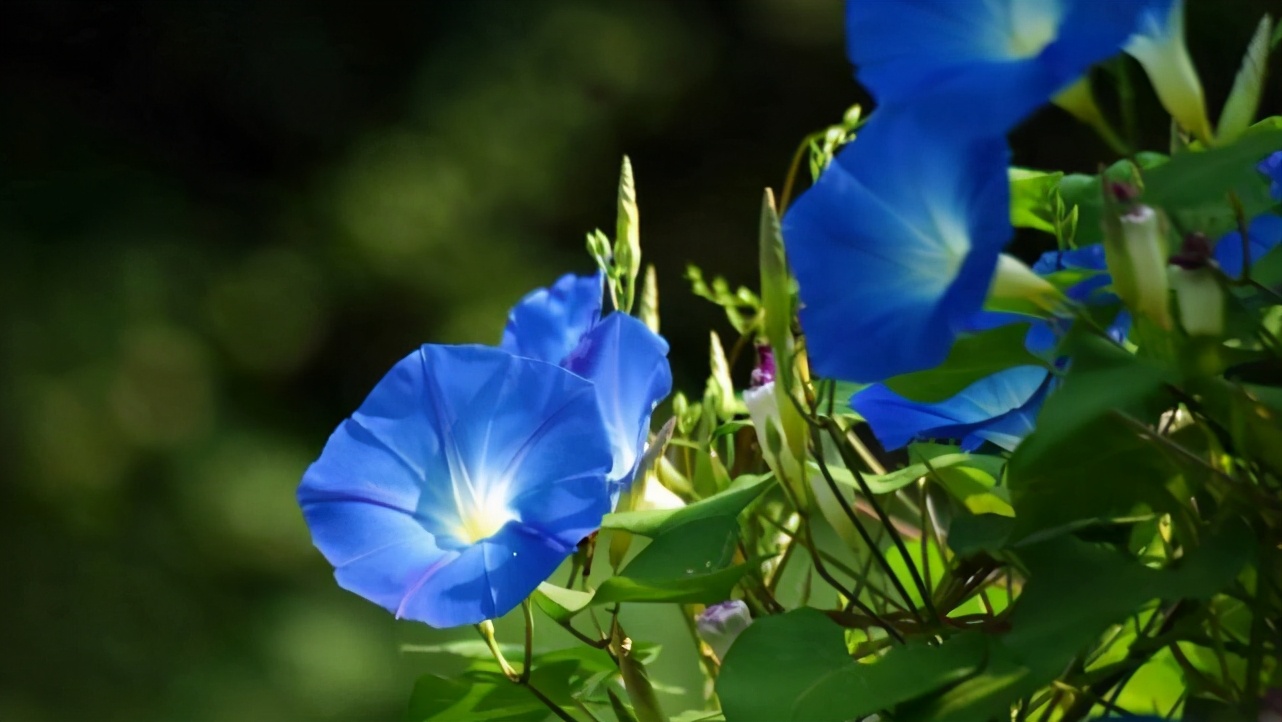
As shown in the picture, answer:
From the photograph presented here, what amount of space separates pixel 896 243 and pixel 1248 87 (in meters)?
0.08

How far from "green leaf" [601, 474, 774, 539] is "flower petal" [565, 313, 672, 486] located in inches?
0.7

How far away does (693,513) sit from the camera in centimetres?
27

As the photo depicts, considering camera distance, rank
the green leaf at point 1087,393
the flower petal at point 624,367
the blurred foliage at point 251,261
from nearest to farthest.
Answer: the green leaf at point 1087,393 → the flower petal at point 624,367 → the blurred foliage at point 251,261

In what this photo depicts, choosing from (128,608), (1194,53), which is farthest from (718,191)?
(128,608)

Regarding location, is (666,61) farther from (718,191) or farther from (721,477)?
(721,477)

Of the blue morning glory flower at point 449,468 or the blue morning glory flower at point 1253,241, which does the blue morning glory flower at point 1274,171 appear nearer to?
the blue morning glory flower at point 1253,241

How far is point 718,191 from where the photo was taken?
2.43 metres

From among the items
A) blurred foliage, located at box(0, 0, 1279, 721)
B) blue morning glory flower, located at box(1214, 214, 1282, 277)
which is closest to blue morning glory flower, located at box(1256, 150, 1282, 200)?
blue morning glory flower, located at box(1214, 214, 1282, 277)

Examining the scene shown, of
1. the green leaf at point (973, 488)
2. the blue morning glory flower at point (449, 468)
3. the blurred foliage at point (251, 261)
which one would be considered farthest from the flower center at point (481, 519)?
the blurred foliage at point (251, 261)

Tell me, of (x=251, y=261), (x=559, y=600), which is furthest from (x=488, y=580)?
(x=251, y=261)

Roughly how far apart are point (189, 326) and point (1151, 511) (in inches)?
70.1

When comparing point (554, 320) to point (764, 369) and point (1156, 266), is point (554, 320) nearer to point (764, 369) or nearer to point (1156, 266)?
point (764, 369)

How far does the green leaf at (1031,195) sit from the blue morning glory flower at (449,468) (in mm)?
116

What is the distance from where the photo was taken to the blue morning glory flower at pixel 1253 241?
27 centimetres
